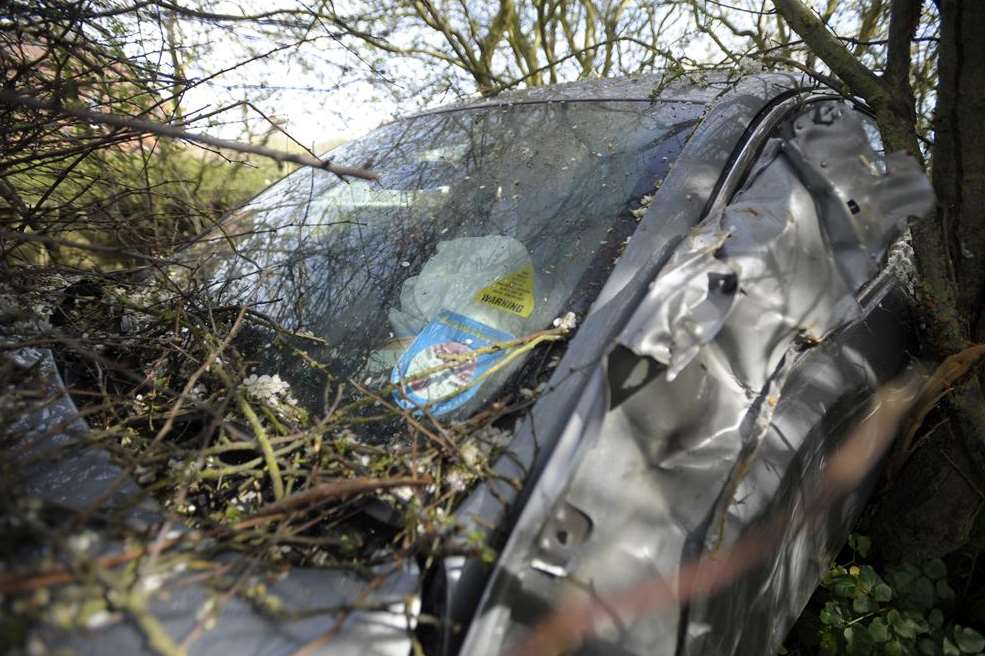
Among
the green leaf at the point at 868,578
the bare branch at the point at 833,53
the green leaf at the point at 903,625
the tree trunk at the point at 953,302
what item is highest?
the bare branch at the point at 833,53

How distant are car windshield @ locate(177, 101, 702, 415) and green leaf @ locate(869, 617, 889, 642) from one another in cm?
135

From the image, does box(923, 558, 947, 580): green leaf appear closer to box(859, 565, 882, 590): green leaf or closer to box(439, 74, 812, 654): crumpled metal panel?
box(859, 565, 882, 590): green leaf

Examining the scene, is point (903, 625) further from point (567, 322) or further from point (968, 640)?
point (567, 322)

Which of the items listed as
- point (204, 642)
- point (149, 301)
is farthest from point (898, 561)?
point (149, 301)

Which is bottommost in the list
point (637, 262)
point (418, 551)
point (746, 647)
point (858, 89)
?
point (746, 647)

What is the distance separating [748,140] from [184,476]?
1594 mm

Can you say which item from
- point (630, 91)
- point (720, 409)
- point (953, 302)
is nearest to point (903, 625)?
point (953, 302)

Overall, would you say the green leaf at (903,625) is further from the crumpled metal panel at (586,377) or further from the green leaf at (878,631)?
the crumpled metal panel at (586,377)

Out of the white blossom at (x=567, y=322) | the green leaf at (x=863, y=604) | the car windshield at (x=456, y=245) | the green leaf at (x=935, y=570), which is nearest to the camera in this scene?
the white blossom at (x=567, y=322)

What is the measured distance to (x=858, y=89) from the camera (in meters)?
1.78

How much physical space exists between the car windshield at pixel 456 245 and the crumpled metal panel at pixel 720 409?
0.32m

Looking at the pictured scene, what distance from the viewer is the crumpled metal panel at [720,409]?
1.12m

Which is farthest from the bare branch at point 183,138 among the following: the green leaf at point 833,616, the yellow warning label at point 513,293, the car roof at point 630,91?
the green leaf at point 833,616

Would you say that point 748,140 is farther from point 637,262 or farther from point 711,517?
point 711,517
